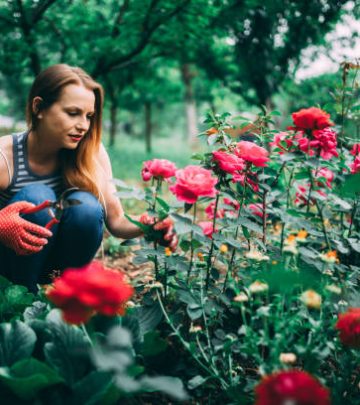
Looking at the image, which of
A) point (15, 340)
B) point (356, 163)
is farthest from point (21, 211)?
point (356, 163)

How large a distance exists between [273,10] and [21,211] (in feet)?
14.1

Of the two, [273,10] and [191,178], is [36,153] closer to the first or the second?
[191,178]

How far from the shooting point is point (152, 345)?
1198 millimetres

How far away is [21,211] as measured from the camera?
1.47 m

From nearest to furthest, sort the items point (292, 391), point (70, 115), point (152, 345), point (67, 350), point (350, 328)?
point (292, 391) < point (350, 328) < point (67, 350) < point (152, 345) < point (70, 115)

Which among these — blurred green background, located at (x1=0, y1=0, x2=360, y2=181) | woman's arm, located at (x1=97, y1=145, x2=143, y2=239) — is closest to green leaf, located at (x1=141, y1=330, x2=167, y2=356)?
woman's arm, located at (x1=97, y1=145, x2=143, y2=239)

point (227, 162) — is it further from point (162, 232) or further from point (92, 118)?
point (92, 118)

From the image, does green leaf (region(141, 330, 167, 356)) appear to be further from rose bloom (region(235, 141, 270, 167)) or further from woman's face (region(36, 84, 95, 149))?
woman's face (region(36, 84, 95, 149))

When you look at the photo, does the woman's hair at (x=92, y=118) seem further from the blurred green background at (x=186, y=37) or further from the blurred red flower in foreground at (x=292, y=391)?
the blurred green background at (x=186, y=37)

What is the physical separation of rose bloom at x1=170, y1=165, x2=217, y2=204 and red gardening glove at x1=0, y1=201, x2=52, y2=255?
554 millimetres

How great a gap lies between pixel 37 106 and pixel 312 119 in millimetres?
1074

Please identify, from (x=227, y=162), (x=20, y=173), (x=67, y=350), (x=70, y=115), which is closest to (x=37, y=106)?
(x=70, y=115)

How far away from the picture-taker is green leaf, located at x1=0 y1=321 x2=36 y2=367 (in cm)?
107

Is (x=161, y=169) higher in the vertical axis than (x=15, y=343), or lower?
higher
